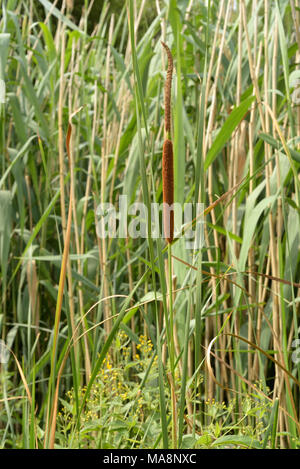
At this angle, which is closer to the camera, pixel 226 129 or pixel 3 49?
pixel 226 129

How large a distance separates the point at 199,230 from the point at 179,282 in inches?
9.1

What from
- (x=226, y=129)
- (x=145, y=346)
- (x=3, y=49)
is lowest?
(x=145, y=346)

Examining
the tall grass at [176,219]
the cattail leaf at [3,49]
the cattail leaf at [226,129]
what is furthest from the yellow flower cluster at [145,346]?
the cattail leaf at [3,49]

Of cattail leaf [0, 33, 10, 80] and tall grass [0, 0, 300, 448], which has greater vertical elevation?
cattail leaf [0, 33, 10, 80]

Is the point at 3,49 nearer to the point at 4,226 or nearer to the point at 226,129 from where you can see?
the point at 4,226

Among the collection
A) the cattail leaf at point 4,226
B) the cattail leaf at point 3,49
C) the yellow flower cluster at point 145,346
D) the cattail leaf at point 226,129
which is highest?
the cattail leaf at point 3,49

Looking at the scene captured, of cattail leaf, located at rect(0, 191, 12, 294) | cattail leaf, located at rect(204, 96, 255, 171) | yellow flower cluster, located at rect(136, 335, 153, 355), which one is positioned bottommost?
yellow flower cluster, located at rect(136, 335, 153, 355)

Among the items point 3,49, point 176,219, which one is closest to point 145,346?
point 176,219

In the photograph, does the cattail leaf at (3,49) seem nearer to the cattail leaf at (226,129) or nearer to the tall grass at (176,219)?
the tall grass at (176,219)

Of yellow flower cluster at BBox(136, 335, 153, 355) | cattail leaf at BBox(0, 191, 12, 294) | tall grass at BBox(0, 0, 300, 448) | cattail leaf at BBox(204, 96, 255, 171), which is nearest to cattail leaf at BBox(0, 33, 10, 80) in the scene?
tall grass at BBox(0, 0, 300, 448)

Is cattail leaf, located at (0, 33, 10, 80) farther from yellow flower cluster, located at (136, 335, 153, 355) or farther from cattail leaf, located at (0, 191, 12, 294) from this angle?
yellow flower cluster, located at (136, 335, 153, 355)

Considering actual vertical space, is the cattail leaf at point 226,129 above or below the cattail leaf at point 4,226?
above
